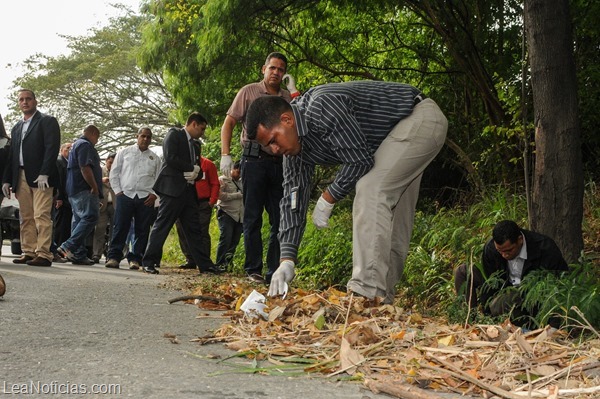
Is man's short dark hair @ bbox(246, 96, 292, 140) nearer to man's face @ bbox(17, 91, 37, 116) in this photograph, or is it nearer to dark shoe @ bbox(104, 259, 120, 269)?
man's face @ bbox(17, 91, 37, 116)

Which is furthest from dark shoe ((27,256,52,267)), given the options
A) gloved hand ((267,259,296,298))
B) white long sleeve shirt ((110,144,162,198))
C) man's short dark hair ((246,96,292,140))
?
man's short dark hair ((246,96,292,140))

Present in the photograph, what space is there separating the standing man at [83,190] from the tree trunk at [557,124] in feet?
22.2

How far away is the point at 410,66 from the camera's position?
13914mm

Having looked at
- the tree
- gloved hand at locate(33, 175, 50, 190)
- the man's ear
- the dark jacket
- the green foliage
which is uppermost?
the tree

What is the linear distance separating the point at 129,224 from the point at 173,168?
1803 millimetres

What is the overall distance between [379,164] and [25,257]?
6.44 metres

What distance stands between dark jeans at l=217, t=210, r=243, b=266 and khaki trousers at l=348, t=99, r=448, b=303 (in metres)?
7.32

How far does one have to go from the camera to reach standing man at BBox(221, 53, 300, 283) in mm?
8328

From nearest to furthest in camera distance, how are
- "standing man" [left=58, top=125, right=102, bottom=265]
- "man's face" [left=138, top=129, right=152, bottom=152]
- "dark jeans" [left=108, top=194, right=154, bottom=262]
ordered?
"standing man" [left=58, top=125, right=102, bottom=265], "dark jeans" [left=108, top=194, right=154, bottom=262], "man's face" [left=138, top=129, right=152, bottom=152]

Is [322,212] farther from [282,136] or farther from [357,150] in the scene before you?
[282,136]

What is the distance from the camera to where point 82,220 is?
1188cm

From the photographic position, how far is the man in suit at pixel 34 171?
10383 mm

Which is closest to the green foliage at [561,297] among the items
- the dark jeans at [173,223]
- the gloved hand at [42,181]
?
the dark jeans at [173,223]

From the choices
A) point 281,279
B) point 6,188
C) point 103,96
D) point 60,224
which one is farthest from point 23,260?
point 103,96
